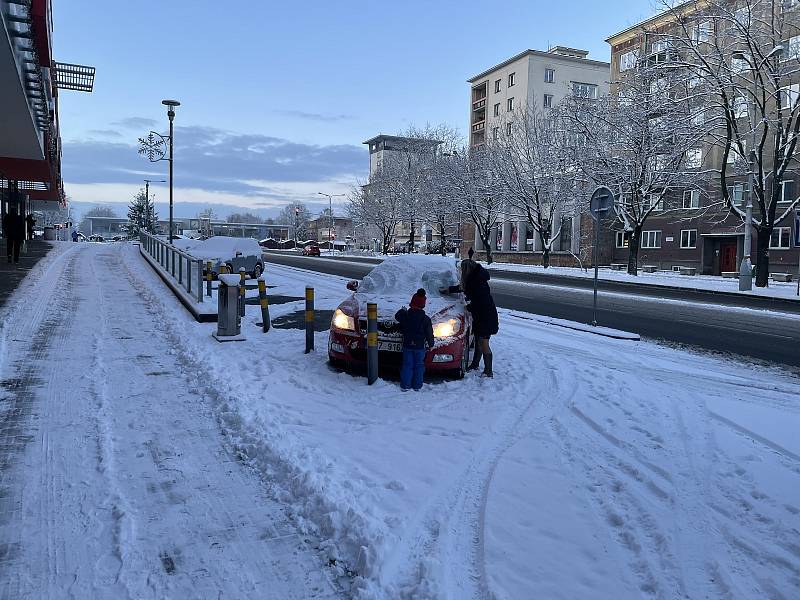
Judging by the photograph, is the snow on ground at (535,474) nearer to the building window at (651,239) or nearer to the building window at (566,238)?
the building window at (651,239)

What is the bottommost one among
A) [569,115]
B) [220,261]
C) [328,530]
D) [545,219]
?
[328,530]

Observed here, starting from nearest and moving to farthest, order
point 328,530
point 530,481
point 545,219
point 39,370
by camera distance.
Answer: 1. point 328,530
2. point 530,481
3. point 39,370
4. point 545,219

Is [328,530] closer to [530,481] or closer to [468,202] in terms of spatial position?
[530,481]

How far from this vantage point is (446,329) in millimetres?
7762

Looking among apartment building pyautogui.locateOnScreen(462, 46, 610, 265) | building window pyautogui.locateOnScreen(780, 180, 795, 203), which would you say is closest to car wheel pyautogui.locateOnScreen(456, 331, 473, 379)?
building window pyautogui.locateOnScreen(780, 180, 795, 203)

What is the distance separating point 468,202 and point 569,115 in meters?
12.3

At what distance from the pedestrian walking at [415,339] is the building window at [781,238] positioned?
35345mm

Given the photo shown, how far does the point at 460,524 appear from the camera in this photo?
3.99 meters

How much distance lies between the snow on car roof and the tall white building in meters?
43.5

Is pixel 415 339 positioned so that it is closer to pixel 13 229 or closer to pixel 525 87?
pixel 13 229

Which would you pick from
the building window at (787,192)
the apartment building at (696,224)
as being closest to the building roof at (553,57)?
the apartment building at (696,224)

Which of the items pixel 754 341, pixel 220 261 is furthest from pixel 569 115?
pixel 754 341

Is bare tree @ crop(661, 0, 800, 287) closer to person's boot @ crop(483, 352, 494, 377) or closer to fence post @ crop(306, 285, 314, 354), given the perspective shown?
person's boot @ crop(483, 352, 494, 377)

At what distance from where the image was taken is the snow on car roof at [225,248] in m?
23.0
